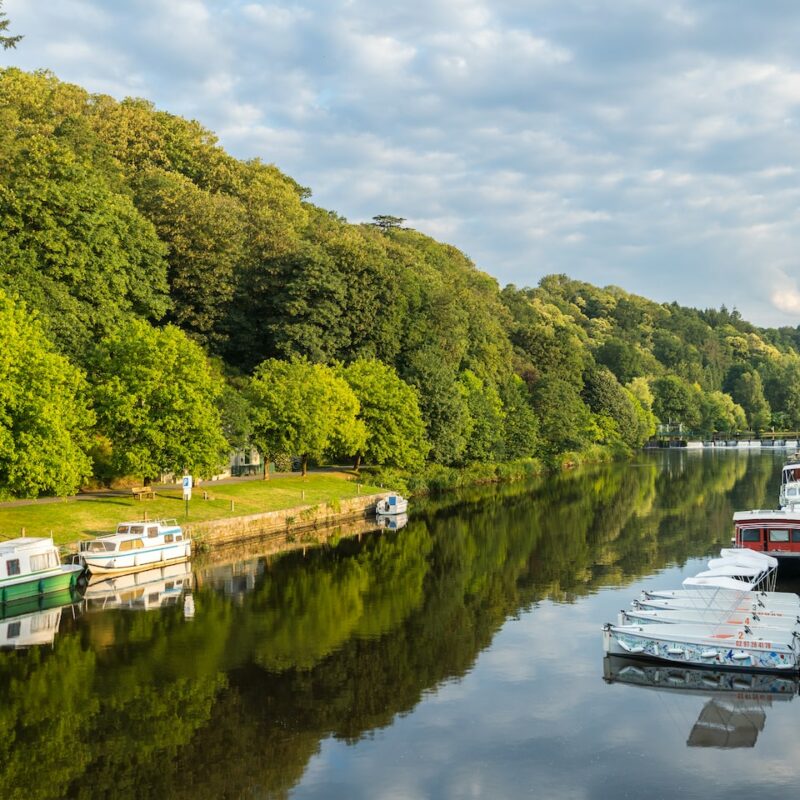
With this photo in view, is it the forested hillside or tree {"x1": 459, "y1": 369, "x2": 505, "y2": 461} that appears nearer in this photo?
the forested hillside

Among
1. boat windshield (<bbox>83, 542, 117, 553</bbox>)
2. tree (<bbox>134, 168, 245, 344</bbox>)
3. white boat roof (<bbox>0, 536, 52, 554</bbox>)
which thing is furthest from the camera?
tree (<bbox>134, 168, 245, 344</bbox>)

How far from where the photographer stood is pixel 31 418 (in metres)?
43.8

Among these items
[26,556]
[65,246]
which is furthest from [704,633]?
[65,246]

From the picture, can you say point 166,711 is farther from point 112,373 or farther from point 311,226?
point 311,226

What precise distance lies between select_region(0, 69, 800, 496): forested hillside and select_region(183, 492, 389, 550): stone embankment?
4540mm

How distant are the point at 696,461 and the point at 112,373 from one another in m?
107

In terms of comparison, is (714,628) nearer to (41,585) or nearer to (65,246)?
(41,585)

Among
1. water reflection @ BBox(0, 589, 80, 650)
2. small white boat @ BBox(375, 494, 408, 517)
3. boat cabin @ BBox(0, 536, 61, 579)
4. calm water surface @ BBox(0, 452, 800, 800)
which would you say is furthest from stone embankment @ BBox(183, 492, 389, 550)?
water reflection @ BBox(0, 589, 80, 650)

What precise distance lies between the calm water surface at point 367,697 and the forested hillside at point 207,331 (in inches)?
507

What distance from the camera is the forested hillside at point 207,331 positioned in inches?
2112

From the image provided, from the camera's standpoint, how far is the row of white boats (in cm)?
2888

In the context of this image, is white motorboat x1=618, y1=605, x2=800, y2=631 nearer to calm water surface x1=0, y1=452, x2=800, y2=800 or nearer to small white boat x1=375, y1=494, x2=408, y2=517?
calm water surface x1=0, y1=452, x2=800, y2=800

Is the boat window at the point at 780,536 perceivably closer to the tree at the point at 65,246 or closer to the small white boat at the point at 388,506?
the small white boat at the point at 388,506

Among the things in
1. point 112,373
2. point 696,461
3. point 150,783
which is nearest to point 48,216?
point 112,373
